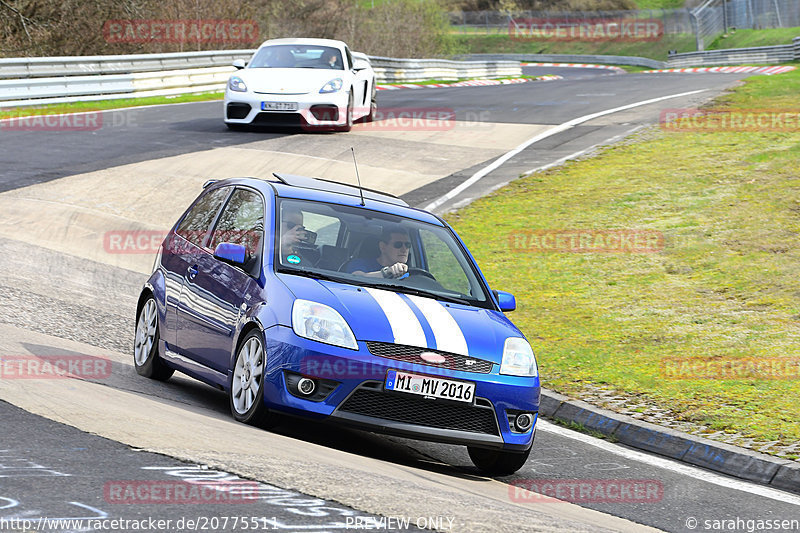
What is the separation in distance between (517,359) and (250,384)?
1644 millimetres

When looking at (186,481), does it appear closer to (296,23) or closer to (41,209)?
(41,209)

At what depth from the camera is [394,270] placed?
299 inches

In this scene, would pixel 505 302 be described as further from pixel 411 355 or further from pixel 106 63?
pixel 106 63

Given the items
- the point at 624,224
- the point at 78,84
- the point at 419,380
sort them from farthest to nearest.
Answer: the point at 78,84, the point at 624,224, the point at 419,380

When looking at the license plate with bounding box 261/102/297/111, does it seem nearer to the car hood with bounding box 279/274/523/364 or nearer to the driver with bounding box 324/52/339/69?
the driver with bounding box 324/52/339/69

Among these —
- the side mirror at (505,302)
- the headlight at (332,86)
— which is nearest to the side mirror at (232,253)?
the side mirror at (505,302)

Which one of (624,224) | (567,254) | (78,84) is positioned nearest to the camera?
(567,254)

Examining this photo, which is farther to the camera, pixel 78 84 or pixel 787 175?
pixel 78 84

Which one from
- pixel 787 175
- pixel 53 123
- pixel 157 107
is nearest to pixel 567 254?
pixel 787 175

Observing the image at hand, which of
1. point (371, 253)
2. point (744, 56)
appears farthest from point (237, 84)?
point (744, 56)

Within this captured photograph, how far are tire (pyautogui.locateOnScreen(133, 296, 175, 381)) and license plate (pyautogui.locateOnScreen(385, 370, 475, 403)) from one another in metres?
2.59

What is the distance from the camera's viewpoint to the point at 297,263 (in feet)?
24.1

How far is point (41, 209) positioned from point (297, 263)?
27.4 ft

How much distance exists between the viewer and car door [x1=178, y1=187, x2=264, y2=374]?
24.0ft
